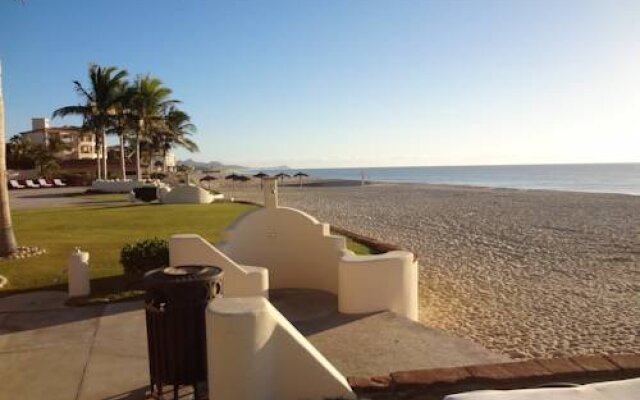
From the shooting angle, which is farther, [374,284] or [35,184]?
[35,184]

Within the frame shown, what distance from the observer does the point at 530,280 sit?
34.9ft

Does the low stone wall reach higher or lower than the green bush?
lower

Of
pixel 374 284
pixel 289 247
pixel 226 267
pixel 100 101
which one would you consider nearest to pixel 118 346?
pixel 226 267

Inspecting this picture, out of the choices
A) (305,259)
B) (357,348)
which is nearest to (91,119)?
(305,259)

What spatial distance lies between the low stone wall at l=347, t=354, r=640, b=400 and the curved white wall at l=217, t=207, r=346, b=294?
12.7ft

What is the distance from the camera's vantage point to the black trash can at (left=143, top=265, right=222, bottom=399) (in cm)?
384

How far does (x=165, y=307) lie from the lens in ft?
12.6

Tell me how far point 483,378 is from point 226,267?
3.74 metres

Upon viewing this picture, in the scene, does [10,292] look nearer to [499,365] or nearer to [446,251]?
[499,365]

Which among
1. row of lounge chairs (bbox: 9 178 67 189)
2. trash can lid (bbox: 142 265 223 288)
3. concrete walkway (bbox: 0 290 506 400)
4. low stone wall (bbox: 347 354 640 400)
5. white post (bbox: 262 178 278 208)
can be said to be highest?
white post (bbox: 262 178 278 208)

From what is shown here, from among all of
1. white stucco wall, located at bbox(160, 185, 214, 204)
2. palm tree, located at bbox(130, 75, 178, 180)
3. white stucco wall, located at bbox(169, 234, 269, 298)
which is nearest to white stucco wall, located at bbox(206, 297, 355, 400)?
white stucco wall, located at bbox(169, 234, 269, 298)

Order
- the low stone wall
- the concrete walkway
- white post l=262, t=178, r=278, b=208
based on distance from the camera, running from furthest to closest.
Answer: white post l=262, t=178, r=278, b=208, the concrete walkway, the low stone wall

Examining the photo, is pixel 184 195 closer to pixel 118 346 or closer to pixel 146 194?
pixel 146 194

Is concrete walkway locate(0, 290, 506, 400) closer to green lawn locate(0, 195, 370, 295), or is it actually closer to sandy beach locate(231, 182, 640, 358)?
green lawn locate(0, 195, 370, 295)
